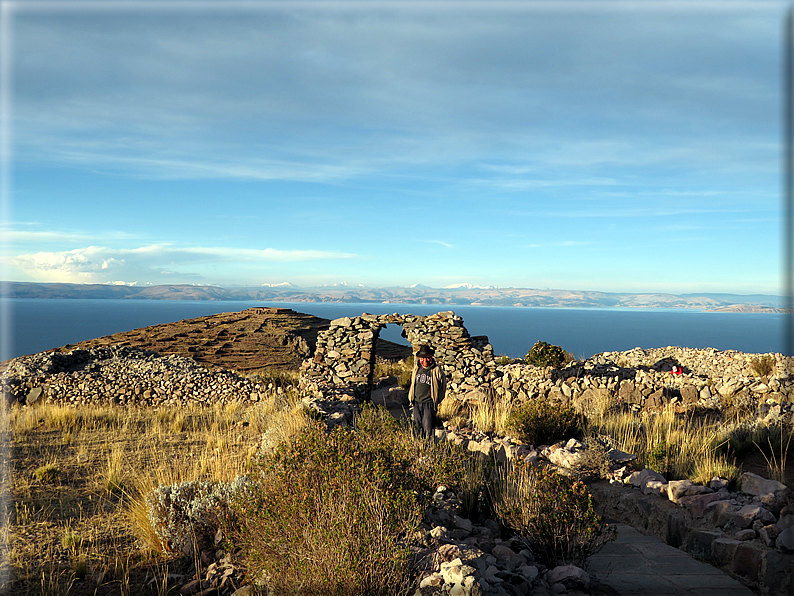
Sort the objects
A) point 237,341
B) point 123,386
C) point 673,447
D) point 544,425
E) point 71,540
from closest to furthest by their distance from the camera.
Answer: point 71,540 < point 673,447 < point 544,425 < point 123,386 < point 237,341

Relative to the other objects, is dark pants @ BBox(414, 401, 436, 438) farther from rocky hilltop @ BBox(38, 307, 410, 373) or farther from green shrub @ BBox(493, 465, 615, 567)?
rocky hilltop @ BBox(38, 307, 410, 373)

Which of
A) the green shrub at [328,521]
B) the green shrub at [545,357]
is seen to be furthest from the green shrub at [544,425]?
the green shrub at [545,357]

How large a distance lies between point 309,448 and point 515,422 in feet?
18.4

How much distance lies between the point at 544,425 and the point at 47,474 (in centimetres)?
858

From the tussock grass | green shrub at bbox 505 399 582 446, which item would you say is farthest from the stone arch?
green shrub at bbox 505 399 582 446

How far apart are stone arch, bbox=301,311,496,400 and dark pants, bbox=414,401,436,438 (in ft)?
20.3

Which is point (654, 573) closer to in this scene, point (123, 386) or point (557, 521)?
point (557, 521)

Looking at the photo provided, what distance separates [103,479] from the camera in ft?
25.8

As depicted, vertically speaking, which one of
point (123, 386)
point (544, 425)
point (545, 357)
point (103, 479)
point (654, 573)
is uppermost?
point (545, 357)

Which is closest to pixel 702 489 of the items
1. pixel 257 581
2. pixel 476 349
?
pixel 257 581

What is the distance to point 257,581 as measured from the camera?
12.5 feet

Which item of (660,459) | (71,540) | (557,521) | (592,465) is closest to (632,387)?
(660,459)

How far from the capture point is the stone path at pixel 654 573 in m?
4.16

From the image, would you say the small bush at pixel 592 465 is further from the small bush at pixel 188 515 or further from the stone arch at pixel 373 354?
the stone arch at pixel 373 354
